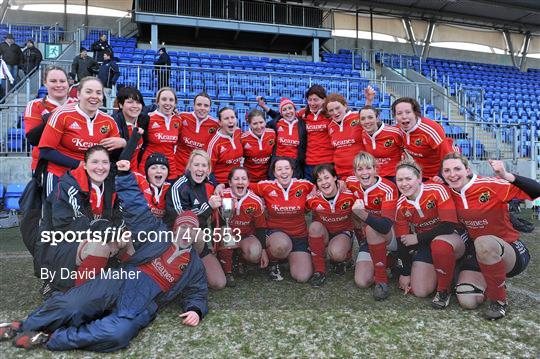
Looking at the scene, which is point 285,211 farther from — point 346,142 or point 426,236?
point 426,236

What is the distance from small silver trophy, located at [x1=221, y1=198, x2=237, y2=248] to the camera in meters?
3.63

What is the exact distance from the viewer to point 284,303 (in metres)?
3.25

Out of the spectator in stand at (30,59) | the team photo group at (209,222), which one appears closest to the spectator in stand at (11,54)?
the spectator in stand at (30,59)

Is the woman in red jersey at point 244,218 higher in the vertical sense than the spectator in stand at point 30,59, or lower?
lower

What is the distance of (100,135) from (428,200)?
288 cm

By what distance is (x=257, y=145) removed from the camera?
5043mm

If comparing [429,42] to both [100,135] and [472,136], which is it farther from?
[100,135]

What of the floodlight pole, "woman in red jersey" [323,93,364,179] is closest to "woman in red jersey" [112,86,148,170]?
"woman in red jersey" [323,93,364,179]

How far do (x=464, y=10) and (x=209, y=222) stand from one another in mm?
24173

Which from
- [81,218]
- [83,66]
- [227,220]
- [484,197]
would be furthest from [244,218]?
[83,66]

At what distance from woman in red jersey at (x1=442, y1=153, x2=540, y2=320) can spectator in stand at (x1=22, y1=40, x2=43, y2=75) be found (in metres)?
12.4

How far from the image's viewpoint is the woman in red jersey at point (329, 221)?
390 cm

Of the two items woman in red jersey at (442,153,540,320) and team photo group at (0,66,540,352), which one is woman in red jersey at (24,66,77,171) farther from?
woman in red jersey at (442,153,540,320)

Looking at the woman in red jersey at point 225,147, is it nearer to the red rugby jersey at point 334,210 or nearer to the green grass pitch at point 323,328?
the red rugby jersey at point 334,210
